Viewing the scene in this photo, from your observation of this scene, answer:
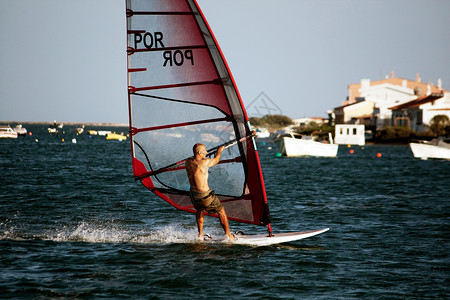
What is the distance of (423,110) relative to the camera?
208 ft

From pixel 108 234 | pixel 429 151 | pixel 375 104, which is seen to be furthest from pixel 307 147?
pixel 375 104

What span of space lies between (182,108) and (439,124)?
5576cm

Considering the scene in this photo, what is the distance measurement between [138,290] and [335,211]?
9008mm

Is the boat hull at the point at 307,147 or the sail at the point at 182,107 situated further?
the boat hull at the point at 307,147

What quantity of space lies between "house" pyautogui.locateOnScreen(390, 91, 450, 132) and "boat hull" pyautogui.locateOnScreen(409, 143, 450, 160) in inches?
877

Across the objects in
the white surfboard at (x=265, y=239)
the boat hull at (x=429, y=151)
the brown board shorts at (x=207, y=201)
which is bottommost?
the white surfboard at (x=265, y=239)

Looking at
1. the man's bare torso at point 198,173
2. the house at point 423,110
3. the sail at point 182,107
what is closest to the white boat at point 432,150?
the house at point 423,110

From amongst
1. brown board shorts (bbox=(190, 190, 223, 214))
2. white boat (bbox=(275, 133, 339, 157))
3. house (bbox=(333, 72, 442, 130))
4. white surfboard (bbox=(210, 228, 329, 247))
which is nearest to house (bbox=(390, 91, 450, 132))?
house (bbox=(333, 72, 442, 130))

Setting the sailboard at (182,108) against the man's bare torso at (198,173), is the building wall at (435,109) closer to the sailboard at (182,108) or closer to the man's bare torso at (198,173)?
the sailboard at (182,108)

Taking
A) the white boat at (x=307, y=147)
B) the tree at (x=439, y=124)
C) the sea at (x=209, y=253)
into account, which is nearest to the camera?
the sea at (x=209, y=253)

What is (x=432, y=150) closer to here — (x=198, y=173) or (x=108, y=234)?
(x=108, y=234)

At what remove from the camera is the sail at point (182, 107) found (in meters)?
9.05

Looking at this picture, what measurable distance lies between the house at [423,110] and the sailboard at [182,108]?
58005 mm

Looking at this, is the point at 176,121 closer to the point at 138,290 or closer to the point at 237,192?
the point at 237,192
